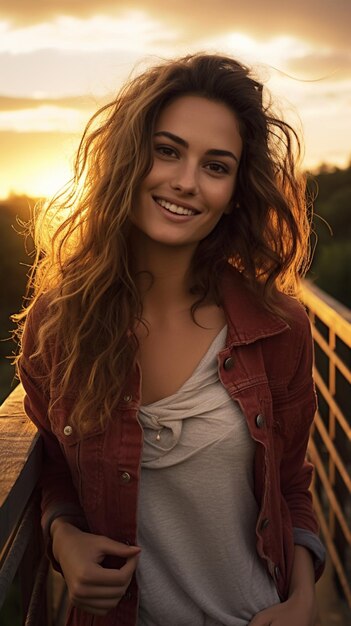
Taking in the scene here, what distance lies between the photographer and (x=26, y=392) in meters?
1.78

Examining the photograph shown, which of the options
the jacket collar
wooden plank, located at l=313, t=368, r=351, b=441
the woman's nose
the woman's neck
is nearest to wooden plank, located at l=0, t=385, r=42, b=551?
the woman's neck

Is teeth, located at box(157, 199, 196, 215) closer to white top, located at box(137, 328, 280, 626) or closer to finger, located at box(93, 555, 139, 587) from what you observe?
white top, located at box(137, 328, 280, 626)

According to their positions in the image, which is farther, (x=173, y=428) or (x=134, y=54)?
(x=134, y=54)

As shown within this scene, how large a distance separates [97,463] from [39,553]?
312 mm

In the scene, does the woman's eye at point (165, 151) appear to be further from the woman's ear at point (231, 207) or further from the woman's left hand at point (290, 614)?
the woman's left hand at point (290, 614)

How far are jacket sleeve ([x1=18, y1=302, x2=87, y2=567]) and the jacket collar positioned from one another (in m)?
0.41

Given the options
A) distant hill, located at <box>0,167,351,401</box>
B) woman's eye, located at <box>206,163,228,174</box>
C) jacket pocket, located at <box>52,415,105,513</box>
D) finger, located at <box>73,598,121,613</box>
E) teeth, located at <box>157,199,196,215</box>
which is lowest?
distant hill, located at <box>0,167,351,401</box>

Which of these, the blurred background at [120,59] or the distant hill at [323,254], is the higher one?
the blurred background at [120,59]

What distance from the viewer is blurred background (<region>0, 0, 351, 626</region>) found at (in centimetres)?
206

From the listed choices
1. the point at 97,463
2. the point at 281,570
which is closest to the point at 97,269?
the point at 97,463

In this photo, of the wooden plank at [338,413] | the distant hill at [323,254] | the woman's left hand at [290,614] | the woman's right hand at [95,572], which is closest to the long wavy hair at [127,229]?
the woman's right hand at [95,572]

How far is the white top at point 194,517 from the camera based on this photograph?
1.65 meters

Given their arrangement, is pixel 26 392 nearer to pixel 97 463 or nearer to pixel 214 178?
pixel 97 463

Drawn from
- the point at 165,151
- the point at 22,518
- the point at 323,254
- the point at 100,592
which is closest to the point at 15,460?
the point at 22,518
